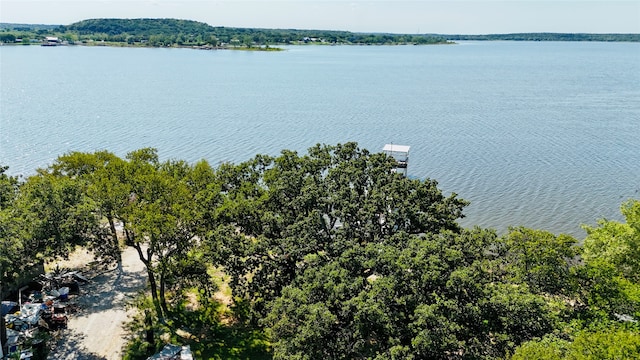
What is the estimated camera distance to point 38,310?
71.6ft

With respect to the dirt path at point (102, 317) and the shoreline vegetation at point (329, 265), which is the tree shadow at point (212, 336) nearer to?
the shoreline vegetation at point (329, 265)

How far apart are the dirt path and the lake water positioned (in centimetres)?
2384

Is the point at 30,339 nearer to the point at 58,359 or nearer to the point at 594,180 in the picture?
the point at 58,359

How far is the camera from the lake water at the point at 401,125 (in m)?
45.2

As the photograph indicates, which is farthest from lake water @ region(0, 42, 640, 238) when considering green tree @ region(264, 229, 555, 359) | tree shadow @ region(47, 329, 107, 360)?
tree shadow @ region(47, 329, 107, 360)

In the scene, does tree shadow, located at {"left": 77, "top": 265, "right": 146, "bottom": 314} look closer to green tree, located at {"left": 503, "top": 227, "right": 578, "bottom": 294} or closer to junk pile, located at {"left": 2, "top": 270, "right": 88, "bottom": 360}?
junk pile, located at {"left": 2, "top": 270, "right": 88, "bottom": 360}

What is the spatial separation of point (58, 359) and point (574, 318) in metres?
22.6

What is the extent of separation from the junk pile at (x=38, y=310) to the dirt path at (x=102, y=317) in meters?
0.58

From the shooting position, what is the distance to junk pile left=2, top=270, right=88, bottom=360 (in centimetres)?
1998

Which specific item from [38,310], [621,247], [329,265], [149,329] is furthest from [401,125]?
[38,310]

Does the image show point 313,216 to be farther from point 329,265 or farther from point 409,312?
point 409,312

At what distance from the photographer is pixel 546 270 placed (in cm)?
2059

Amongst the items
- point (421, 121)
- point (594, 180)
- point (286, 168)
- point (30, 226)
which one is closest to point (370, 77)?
point (421, 121)

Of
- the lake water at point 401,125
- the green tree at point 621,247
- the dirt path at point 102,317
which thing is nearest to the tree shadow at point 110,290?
the dirt path at point 102,317
